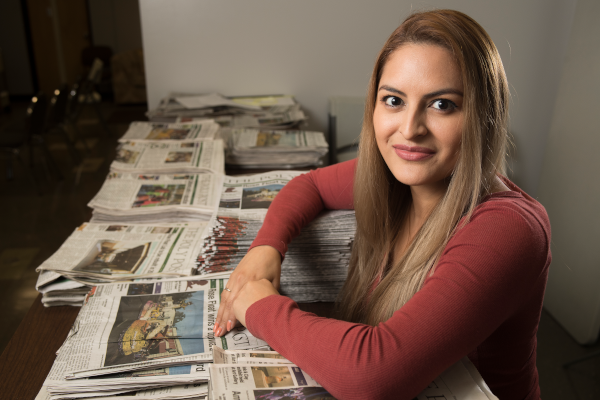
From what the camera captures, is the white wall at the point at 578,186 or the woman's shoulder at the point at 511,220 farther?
the white wall at the point at 578,186

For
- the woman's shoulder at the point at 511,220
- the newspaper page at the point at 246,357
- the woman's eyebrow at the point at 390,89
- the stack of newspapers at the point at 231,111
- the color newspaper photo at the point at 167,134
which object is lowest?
the newspaper page at the point at 246,357

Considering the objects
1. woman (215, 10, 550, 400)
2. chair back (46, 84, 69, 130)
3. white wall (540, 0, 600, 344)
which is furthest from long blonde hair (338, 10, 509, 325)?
chair back (46, 84, 69, 130)

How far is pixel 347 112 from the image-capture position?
8.08 feet

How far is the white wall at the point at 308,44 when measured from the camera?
2.33m

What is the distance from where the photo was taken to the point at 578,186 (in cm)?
207

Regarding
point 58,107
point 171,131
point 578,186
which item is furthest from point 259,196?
point 58,107

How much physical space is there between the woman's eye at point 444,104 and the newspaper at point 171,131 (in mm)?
1192

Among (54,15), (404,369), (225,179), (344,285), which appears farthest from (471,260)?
(54,15)

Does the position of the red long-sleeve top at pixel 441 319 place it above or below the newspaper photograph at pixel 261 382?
above

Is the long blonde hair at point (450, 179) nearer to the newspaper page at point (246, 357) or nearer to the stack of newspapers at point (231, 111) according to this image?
the newspaper page at point (246, 357)

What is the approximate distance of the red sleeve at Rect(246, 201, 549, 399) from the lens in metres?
0.60

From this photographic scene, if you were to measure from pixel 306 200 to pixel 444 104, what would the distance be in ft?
1.48

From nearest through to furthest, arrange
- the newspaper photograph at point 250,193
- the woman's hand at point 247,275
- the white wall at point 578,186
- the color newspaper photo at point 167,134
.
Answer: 1. the woman's hand at point 247,275
2. the newspaper photograph at point 250,193
3. the color newspaper photo at point 167,134
4. the white wall at point 578,186

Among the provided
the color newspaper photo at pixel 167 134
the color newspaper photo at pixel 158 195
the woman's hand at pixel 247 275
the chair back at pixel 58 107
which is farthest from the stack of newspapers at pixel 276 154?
the chair back at pixel 58 107
